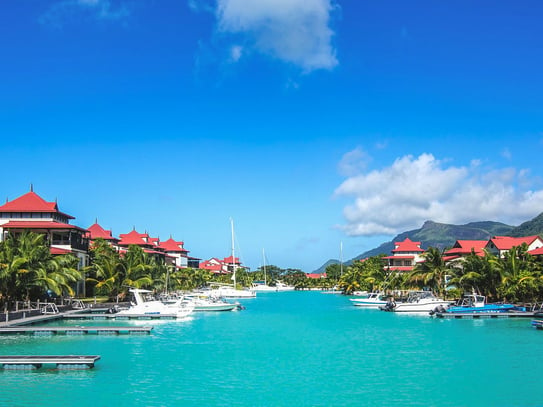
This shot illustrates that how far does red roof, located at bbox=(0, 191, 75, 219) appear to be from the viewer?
194 ft

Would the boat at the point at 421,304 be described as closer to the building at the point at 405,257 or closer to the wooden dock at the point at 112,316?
the wooden dock at the point at 112,316

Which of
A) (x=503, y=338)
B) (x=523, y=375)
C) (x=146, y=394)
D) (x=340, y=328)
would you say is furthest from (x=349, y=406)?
(x=340, y=328)

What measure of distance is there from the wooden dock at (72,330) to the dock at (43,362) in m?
11.3

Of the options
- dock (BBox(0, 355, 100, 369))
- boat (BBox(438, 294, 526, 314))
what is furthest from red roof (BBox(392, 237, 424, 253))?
dock (BBox(0, 355, 100, 369))

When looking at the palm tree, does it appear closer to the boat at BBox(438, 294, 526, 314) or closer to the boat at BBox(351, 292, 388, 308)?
the boat at BBox(351, 292, 388, 308)

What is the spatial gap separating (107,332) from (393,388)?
21253mm

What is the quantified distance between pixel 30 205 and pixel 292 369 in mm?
44581

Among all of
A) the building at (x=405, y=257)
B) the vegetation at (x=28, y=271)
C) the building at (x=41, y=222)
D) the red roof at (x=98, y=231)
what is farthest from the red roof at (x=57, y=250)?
the building at (x=405, y=257)

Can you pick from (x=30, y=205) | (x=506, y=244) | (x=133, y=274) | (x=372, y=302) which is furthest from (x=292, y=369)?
(x=506, y=244)

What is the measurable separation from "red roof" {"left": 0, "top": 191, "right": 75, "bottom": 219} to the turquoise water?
26797 mm

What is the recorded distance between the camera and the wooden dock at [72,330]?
34.1m

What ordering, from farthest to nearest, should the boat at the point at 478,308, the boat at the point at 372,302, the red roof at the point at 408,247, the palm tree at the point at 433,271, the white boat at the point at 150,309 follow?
the red roof at the point at 408,247 → the boat at the point at 372,302 → the palm tree at the point at 433,271 → the white boat at the point at 150,309 → the boat at the point at 478,308

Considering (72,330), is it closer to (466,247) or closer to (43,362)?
(43,362)

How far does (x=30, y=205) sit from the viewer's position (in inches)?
2352
